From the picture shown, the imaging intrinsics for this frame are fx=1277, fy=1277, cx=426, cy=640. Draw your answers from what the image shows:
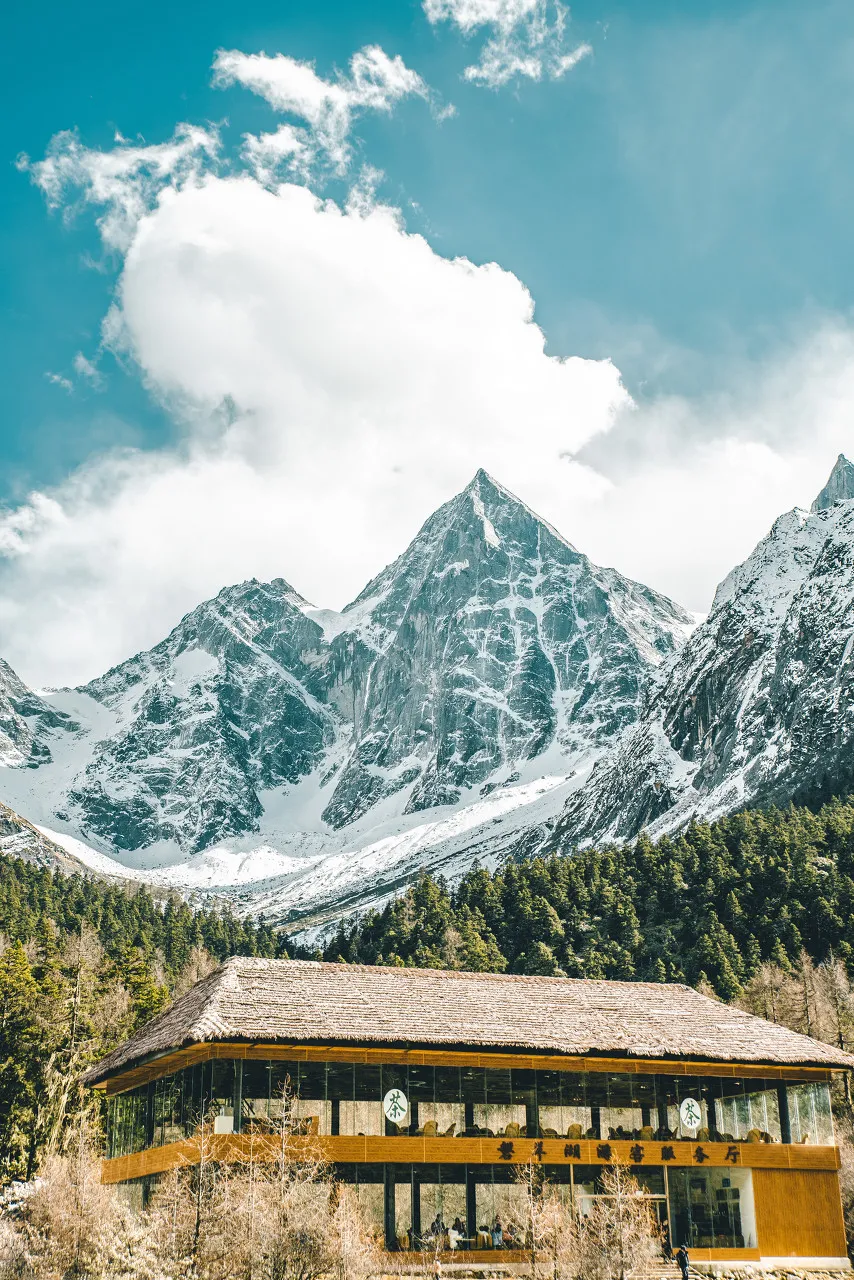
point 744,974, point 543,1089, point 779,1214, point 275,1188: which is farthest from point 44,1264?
point 744,974

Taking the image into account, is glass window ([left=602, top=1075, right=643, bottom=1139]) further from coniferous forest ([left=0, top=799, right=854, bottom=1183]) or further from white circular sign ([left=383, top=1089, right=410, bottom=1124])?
coniferous forest ([left=0, top=799, right=854, bottom=1183])

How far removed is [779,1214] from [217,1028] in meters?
25.0

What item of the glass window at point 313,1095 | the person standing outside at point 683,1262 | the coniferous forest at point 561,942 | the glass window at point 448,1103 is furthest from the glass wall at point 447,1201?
the coniferous forest at point 561,942

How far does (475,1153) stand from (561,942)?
79338 millimetres

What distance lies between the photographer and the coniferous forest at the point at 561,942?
7062 centimetres

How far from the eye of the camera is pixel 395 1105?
48.0m

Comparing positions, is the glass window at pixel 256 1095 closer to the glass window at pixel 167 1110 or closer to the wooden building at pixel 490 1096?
the wooden building at pixel 490 1096

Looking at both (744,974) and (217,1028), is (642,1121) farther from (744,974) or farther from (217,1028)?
(744,974)

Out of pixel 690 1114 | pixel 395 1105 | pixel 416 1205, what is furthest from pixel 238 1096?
pixel 690 1114

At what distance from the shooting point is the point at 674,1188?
51344 millimetres

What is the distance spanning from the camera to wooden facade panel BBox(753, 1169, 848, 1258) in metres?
51.2

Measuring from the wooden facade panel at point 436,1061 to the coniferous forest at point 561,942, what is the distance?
1811 cm

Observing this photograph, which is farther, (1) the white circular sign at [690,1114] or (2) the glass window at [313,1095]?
(1) the white circular sign at [690,1114]

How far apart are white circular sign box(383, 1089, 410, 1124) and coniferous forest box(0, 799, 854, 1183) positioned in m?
22.6
